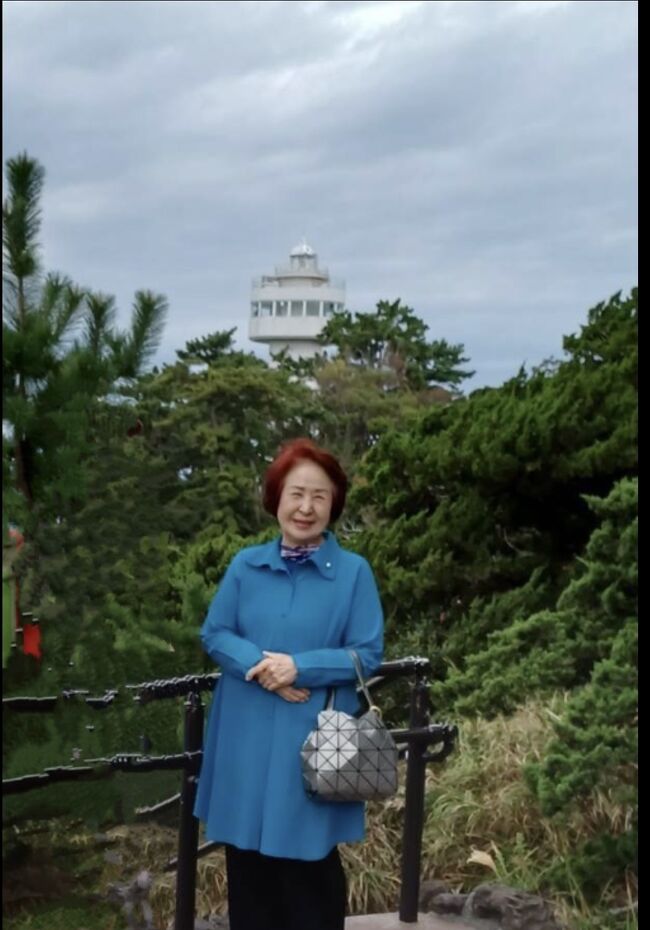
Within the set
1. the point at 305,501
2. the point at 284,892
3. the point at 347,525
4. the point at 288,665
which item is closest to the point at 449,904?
the point at 284,892

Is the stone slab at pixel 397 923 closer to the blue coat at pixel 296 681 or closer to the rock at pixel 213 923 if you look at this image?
the rock at pixel 213 923

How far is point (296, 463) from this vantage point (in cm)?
332

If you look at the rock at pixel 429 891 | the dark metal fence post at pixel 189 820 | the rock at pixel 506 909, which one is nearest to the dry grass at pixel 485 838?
the rock at pixel 429 891

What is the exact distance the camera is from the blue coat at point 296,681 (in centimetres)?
327

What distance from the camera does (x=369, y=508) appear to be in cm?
724

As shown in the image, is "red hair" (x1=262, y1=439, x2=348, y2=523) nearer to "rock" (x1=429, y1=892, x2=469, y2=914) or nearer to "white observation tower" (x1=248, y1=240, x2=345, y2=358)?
"rock" (x1=429, y1=892, x2=469, y2=914)

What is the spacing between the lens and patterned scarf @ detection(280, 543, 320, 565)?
11.0ft

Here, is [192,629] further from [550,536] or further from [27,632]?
[550,536]

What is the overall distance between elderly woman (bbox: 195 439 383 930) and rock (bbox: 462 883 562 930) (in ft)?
4.17

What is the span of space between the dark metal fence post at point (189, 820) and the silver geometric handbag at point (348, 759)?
81 centimetres
